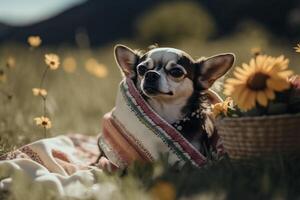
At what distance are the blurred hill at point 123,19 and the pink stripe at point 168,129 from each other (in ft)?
118

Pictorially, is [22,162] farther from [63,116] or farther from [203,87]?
[63,116]

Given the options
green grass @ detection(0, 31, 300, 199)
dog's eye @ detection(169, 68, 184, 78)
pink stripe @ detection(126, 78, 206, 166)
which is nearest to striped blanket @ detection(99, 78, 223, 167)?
pink stripe @ detection(126, 78, 206, 166)

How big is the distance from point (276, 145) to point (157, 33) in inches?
904

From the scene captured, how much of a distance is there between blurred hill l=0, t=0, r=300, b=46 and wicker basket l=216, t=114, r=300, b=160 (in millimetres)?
36663

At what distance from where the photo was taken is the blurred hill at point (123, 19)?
4640 centimetres

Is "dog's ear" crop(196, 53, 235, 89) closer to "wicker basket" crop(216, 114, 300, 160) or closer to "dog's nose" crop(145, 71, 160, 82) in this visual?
"dog's nose" crop(145, 71, 160, 82)

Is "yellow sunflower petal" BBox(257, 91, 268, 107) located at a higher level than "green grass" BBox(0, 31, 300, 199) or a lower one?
higher

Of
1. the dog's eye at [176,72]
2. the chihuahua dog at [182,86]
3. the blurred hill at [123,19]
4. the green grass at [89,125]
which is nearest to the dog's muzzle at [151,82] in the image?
the chihuahua dog at [182,86]

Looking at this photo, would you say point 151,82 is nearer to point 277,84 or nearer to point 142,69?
point 142,69

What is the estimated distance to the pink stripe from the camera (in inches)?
172

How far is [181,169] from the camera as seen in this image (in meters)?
4.02

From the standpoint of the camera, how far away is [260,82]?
3646mm

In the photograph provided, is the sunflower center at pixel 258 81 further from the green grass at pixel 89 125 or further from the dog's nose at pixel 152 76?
the dog's nose at pixel 152 76

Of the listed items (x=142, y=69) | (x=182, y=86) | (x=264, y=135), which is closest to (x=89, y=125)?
(x=142, y=69)
